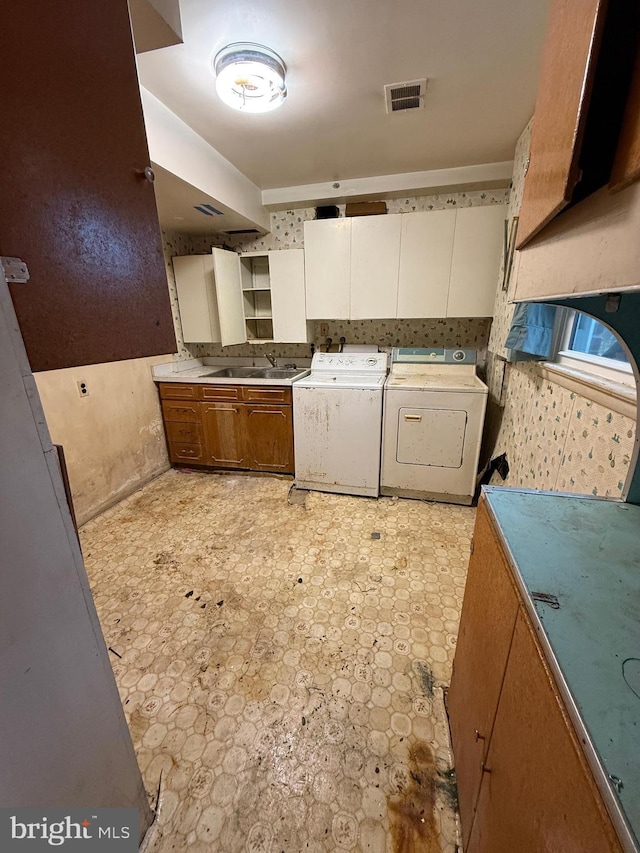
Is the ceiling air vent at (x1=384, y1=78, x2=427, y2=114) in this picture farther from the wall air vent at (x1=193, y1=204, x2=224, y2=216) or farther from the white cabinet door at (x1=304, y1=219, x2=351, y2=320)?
the wall air vent at (x1=193, y1=204, x2=224, y2=216)

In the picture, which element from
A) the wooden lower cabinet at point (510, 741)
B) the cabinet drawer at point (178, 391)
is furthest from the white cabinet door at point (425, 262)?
the wooden lower cabinet at point (510, 741)

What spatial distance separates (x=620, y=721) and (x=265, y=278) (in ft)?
12.2

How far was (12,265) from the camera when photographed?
54 centimetres

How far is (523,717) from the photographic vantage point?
56 cm

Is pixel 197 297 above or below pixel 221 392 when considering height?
above

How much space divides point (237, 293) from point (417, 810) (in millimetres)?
3487

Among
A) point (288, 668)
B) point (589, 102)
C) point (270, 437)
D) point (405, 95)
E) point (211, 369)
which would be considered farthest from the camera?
point (211, 369)

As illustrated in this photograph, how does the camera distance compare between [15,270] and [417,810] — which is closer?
[15,270]

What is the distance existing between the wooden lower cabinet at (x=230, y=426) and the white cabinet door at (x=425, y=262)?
1337mm

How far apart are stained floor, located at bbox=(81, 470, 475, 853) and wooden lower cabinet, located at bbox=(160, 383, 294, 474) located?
682 millimetres

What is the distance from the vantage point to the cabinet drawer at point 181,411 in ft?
10.2

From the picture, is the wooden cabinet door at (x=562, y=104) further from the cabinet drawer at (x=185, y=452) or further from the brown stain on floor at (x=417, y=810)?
the cabinet drawer at (x=185, y=452)

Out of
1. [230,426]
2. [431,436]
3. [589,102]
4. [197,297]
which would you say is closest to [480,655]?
[589,102]

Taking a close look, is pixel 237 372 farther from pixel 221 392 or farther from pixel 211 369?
pixel 221 392
